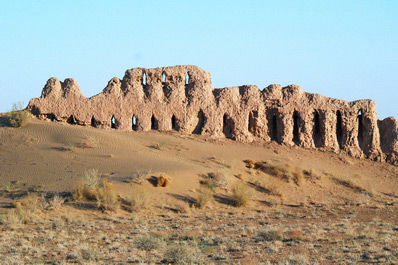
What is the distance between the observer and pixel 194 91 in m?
29.8

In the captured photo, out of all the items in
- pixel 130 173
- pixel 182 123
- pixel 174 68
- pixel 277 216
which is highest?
pixel 174 68

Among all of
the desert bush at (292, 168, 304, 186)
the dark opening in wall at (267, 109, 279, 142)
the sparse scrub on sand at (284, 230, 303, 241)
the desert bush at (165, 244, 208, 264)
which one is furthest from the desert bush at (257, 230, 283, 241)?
the dark opening in wall at (267, 109, 279, 142)

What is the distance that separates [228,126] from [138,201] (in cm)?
1112

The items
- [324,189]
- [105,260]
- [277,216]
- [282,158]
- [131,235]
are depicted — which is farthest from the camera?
[282,158]

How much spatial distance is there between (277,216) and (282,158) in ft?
24.3

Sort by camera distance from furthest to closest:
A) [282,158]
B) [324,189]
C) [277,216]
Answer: [282,158] < [324,189] < [277,216]

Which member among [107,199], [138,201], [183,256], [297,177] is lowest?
[183,256]

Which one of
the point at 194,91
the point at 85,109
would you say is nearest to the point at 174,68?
the point at 194,91

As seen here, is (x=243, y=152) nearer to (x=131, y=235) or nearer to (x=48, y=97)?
(x=48, y=97)

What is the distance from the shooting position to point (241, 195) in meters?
22.4

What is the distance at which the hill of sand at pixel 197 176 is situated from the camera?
64.8ft

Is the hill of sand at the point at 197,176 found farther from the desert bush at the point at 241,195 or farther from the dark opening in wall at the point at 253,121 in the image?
the dark opening in wall at the point at 253,121

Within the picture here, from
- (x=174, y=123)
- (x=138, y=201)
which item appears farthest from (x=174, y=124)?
(x=138, y=201)

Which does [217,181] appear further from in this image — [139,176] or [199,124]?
[199,124]
